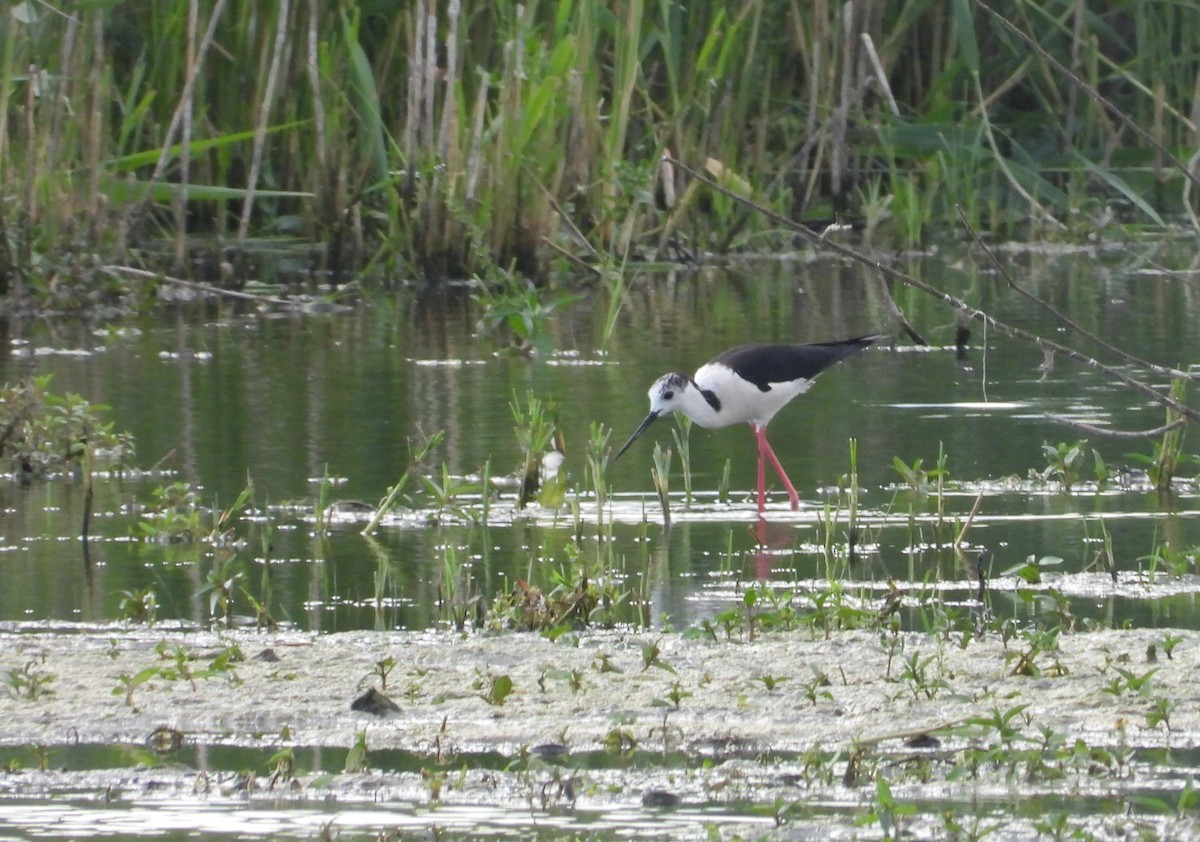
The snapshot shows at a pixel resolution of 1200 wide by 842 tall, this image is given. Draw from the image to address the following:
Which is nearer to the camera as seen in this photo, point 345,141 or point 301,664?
point 301,664

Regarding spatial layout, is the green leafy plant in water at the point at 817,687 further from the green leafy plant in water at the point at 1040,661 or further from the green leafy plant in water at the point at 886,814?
the green leafy plant in water at the point at 886,814

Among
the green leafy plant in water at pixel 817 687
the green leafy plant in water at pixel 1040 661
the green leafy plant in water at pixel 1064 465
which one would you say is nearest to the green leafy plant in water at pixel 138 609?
the green leafy plant in water at pixel 817 687

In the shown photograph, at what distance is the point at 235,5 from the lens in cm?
1345

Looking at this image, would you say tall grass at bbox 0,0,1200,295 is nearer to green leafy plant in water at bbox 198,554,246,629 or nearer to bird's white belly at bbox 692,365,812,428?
bird's white belly at bbox 692,365,812,428

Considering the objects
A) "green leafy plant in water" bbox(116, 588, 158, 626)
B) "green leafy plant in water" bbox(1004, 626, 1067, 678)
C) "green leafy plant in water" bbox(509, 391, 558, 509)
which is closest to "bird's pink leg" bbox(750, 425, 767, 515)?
"green leafy plant in water" bbox(509, 391, 558, 509)

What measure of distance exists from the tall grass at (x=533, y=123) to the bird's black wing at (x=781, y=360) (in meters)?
3.05

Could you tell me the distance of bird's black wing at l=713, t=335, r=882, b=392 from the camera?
26.2 ft

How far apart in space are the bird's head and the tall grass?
368cm

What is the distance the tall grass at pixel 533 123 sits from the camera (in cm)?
1209

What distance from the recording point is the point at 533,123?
12320 mm

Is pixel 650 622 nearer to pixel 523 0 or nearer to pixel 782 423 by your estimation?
pixel 782 423

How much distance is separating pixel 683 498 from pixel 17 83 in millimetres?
6282

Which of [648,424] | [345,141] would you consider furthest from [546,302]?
[648,424]

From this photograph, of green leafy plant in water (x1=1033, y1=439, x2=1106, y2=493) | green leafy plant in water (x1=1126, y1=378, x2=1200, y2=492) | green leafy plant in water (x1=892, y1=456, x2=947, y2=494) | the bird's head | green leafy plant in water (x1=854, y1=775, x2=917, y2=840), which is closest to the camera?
green leafy plant in water (x1=854, y1=775, x2=917, y2=840)
